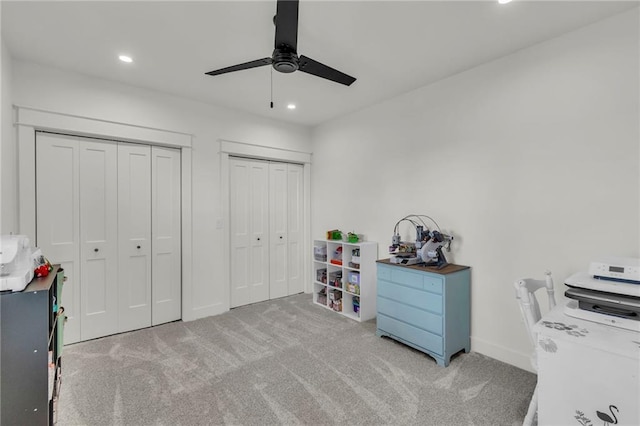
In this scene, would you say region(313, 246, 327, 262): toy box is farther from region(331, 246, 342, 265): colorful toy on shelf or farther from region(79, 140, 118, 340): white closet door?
region(79, 140, 118, 340): white closet door

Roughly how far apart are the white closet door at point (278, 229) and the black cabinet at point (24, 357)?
299 cm

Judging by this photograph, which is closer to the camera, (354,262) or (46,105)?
(46,105)

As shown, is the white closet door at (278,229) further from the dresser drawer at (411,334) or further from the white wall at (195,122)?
the dresser drawer at (411,334)

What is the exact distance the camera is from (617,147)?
2014mm

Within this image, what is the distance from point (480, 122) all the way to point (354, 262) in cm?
200

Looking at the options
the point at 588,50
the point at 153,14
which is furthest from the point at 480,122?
the point at 153,14

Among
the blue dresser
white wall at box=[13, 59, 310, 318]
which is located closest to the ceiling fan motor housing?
the blue dresser

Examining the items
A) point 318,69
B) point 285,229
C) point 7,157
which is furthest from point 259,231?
point 318,69

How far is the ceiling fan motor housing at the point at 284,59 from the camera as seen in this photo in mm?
1719

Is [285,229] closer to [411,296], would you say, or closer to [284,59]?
[411,296]

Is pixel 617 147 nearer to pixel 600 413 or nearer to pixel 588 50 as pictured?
pixel 588 50

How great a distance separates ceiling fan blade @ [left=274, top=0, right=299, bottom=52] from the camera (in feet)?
4.59

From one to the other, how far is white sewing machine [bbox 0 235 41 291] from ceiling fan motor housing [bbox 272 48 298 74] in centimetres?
161

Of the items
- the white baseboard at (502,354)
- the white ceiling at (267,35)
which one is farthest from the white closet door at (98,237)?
the white baseboard at (502,354)
